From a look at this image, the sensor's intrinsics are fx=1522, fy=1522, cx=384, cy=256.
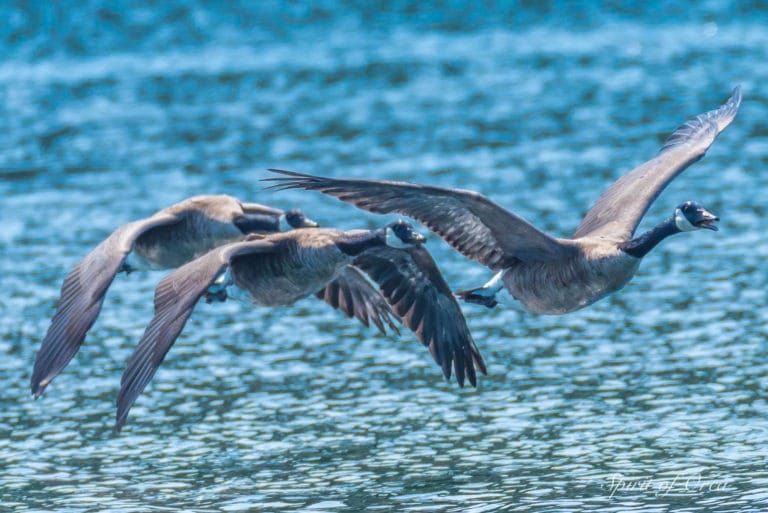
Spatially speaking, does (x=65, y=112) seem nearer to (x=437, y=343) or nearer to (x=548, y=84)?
(x=548, y=84)

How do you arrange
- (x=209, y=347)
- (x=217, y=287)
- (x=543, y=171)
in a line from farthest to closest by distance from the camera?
1. (x=543, y=171)
2. (x=209, y=347)
3. (x=217, y=287)

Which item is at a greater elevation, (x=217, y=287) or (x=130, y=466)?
(x=217, y=287)

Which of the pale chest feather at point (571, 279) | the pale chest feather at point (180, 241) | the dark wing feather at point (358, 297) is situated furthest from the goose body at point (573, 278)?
the pale chest feather at point (180, 241)

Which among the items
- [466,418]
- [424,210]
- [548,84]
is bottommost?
[466,418]

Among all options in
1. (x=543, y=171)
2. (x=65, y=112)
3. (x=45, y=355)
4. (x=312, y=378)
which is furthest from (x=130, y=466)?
(x=65, y=112)

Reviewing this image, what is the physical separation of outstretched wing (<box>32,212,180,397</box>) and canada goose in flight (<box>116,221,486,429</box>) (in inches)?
28.3

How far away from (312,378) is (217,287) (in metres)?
3.31

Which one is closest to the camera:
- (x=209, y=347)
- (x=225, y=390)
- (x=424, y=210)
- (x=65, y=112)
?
(x=424, y=210)

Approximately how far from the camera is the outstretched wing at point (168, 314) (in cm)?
1137

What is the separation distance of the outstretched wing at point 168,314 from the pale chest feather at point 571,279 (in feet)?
7.30

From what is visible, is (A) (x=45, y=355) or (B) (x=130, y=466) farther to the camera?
(B) (x=130, y=466)

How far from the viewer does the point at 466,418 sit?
47.9 feet

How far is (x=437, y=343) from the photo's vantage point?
13.6 m

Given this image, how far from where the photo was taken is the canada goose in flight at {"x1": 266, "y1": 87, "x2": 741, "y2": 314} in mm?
11609
